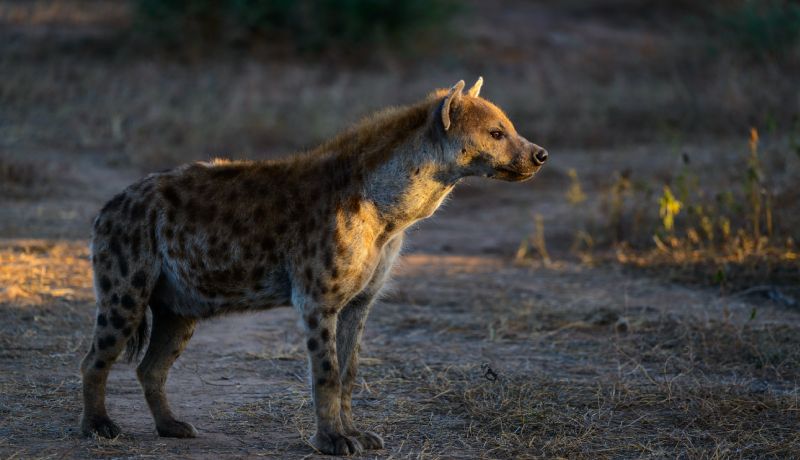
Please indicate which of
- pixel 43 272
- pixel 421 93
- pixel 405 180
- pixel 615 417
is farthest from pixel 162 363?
pixel 421 93

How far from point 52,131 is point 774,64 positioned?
824 cm

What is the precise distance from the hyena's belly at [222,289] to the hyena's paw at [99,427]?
514mm

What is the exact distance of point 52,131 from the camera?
38.5ft

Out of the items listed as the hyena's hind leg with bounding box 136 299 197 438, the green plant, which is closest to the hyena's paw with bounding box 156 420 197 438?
the hyena's hind leg with bounding box 136 299 197 438

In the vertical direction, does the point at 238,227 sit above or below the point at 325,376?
above

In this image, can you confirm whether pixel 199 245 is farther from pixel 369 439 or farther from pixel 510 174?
pixel 510 174

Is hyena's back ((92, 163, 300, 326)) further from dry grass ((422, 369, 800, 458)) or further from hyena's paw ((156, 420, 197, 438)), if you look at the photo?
dry grass ((422, 369, 800, 458))

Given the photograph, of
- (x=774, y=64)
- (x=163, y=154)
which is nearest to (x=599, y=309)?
(x=163, y=154)

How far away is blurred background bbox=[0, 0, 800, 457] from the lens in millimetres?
5910

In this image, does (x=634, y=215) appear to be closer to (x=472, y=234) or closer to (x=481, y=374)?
(x=472, y=234)

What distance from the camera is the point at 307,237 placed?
4.32 metres

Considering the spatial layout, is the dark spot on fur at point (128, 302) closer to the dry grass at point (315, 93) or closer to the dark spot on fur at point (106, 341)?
the dark spot on fur at point (106, 341)

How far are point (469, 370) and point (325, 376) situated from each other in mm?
1431

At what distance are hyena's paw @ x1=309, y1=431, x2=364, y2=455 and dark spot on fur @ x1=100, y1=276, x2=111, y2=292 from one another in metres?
0.96
